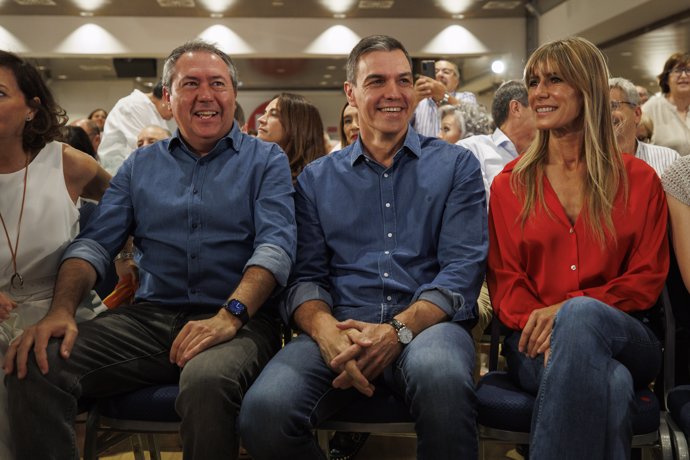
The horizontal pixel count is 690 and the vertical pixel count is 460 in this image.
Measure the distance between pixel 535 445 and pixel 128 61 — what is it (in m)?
9.83

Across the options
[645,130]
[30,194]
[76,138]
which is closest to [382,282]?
[30,194]

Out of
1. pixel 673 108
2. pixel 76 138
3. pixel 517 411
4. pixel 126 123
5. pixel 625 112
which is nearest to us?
pixel 517 411

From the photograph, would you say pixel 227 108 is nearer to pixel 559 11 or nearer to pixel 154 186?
pixel 154 186

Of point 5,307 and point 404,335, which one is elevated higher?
point 5,307

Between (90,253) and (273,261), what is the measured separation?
580mm

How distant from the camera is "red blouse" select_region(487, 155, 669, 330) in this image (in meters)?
2.00

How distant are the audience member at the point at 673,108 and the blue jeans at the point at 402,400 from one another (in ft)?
11.8

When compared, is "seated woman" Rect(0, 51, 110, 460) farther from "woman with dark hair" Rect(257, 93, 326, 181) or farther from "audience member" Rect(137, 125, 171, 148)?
"audience member" Rect(137, 125, 171, 148)

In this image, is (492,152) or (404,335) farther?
(492,152)

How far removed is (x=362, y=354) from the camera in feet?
6.26

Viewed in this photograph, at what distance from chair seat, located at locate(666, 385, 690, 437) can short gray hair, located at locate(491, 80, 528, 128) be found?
2020mm

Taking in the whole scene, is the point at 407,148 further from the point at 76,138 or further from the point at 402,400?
the point at 76,138

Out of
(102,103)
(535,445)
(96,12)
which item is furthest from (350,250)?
(102,103)

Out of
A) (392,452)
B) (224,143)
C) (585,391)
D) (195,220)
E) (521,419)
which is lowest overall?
(392,452)
